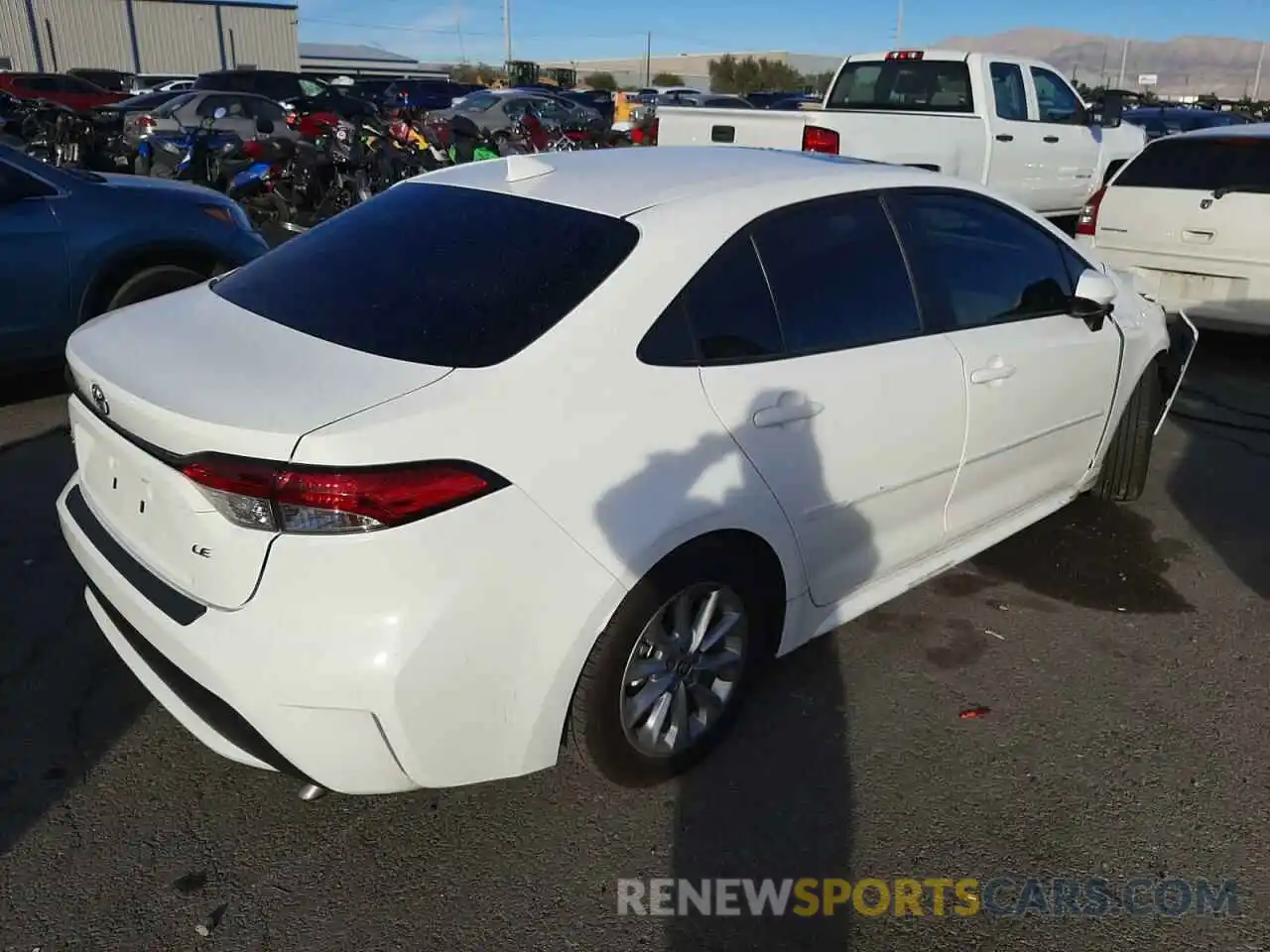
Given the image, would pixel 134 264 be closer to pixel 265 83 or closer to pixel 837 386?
pixel 837 386

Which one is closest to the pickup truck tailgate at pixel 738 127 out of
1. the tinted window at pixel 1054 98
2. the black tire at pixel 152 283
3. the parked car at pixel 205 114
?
the tinted window at pixel 1054 98

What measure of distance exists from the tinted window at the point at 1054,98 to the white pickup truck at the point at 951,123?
0.03 feet

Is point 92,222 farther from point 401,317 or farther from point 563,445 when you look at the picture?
point 563,445

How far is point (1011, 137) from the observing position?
997 centimetres

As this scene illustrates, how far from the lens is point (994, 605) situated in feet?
13.1

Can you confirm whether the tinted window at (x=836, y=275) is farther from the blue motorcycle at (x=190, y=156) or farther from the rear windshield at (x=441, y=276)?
the blue motorcycle at (x=190, y=156)

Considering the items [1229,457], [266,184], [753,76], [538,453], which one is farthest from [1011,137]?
[753,76]

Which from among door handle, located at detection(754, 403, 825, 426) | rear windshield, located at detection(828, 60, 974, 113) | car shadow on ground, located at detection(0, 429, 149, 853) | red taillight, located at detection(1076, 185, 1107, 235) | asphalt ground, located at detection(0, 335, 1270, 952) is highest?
rear windshield, located at detection(828, 60, 974, 113)

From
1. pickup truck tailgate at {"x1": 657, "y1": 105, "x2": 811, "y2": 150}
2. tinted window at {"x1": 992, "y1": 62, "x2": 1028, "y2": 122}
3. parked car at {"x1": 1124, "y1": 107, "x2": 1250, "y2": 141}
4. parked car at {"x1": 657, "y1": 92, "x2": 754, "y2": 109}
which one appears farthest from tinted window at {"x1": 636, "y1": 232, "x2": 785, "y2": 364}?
parked car at {"x1": 657, "y1": 92, "x2": 754, "y2": 109}

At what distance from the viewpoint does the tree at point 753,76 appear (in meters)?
67.7

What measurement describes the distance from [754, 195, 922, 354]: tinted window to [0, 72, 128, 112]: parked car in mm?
27789

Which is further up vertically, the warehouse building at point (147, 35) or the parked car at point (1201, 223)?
the warehouse building at point (147, 35)

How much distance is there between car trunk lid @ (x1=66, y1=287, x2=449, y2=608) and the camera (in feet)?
7.21

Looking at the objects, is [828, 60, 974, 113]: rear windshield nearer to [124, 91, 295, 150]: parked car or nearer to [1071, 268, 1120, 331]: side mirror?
[1071, 268, 1120, 331]: side mirror
